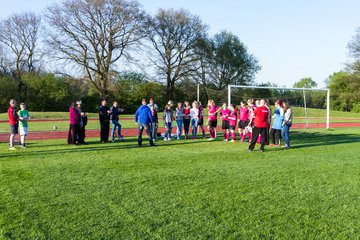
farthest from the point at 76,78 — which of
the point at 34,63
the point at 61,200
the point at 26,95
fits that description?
the point at 61,200

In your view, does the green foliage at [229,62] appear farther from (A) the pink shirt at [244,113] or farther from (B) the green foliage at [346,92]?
(A) the pink shirt at [244,113]

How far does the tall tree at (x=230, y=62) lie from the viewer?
55500 mm

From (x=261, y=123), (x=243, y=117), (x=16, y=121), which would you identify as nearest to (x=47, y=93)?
(x=16, y=121)

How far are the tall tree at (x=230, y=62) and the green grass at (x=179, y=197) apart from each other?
150ft

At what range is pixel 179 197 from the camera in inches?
230

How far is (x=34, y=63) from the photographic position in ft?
167

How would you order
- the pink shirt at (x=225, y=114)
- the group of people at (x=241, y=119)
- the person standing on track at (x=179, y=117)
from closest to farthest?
the group of people at (x=241, y=119), the pink shirt at (x=225, y=114), the person standing on track at (x=179, y=117)

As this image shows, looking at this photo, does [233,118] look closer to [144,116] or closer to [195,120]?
[195,120]

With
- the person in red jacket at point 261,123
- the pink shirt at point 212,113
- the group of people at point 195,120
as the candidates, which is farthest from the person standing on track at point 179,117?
the person in red jacket at point 261,123

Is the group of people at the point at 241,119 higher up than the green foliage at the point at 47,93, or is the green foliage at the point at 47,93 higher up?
the green foliage at the point at 47,93

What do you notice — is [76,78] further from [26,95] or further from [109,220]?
[109,220]

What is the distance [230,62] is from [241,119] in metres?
44.1

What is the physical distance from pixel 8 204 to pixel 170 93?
149 ft

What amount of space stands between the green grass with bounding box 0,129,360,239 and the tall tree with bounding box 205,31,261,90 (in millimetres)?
45797
